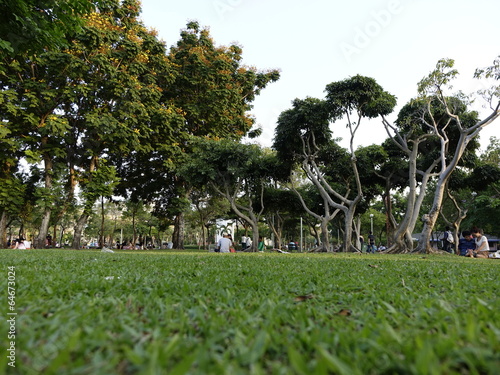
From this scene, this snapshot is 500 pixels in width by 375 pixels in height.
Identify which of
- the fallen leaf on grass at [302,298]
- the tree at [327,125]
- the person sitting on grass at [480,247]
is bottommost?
the fallen leaf on grass at [302,298]

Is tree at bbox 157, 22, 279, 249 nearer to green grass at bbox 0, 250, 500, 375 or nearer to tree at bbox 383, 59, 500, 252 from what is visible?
tree at bbox 383, 59, 500, 252

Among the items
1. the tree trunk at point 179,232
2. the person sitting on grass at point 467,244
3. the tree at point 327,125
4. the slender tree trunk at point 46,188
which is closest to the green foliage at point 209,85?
the tree at point 327,125

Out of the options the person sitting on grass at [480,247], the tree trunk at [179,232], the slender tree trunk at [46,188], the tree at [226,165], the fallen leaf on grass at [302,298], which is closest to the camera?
the fallen leaf on grass at [302,298]

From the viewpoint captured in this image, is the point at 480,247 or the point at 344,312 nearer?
the point at 344,312

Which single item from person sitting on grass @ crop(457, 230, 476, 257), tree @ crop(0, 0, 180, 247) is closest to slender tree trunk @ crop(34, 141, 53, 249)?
tree @ crop(0, 0, 180, 247)

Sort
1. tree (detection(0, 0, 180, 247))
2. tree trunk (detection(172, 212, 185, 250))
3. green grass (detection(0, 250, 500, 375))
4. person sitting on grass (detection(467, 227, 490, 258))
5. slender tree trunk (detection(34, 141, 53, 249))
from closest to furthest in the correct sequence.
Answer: green grass (detection(0, 250, 500, 375)), person sitting on grass (detection(467, 227, 490, 258)), tree (detection(0, 0, 180, 247)), slender tree trunk (detection(34, 141, 53, 249)), tree trunk (detection(172, 212, 185, 250))

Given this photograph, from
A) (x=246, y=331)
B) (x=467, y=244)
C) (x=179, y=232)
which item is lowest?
(x=246, y=331)

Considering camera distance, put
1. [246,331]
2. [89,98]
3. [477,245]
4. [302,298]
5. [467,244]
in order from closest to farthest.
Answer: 1. [246,331]
2. [302,298]
3. [477,245]
4. [467,244]
5. [89,98]

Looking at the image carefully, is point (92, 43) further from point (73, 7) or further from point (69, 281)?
point (69, 281)

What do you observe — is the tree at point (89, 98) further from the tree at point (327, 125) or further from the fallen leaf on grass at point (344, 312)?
the fallen leaf on grass at point (344, 312)

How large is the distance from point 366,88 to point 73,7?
1448 cm

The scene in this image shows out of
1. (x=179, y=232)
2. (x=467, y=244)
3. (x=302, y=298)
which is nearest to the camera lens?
(x=302, y=298)

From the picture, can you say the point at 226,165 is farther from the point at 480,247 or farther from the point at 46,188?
the point at 480,247

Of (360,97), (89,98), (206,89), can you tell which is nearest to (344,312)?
(360,97)
